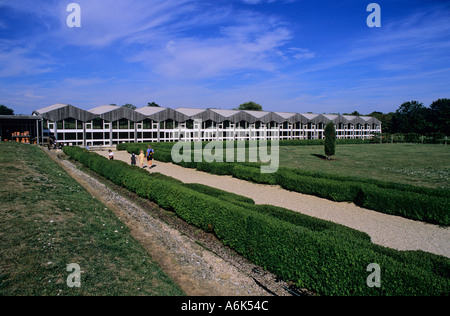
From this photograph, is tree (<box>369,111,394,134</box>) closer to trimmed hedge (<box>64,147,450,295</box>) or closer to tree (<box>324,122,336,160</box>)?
tree (<box>324,122,336,160</box>)

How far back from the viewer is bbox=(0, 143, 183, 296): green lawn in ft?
15.4

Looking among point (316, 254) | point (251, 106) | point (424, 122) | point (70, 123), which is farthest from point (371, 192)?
point (251, 106)

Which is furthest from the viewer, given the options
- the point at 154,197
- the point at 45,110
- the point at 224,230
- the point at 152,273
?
the point at 45,110

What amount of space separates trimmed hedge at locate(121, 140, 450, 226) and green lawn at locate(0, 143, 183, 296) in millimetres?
8890

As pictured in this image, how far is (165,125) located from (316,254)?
37208 millimetres

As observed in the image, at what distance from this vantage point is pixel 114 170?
Answer: 629 inches

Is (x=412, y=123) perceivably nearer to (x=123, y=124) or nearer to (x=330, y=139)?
(x=330, y=139)

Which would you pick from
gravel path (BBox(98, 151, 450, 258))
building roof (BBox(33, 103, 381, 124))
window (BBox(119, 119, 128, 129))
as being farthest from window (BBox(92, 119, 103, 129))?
gravel path (BBox(98, 151, 450, 258))

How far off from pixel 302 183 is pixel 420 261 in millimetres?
8634

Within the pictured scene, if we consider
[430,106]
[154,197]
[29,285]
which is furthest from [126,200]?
[430,106]

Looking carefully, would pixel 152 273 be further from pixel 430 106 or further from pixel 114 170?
pixel 430 106

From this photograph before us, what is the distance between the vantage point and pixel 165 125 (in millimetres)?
40469

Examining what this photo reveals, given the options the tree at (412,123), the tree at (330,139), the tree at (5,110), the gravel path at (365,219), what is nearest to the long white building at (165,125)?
the tree at (330,139)

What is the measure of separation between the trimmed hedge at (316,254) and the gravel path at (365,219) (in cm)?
201
